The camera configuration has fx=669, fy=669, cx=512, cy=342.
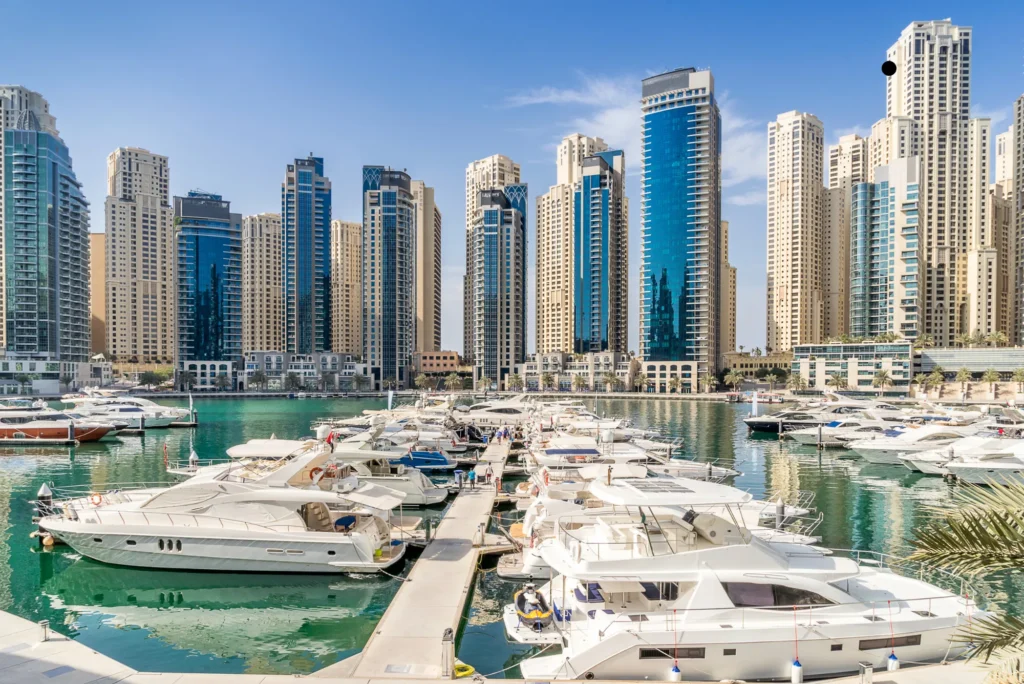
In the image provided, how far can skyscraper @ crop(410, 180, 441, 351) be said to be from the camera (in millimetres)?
186625

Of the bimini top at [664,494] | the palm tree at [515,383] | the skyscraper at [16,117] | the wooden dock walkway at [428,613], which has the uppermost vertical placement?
the skyscraper at [16,117]

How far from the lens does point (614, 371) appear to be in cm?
15275

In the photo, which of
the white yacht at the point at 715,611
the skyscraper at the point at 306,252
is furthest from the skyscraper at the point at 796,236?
the white yacht at the point at 715,611

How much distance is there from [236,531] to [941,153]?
179106mm

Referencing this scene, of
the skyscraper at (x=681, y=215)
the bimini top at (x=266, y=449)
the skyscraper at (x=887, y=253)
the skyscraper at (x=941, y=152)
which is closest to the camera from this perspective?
the bimini top at (x=266, y=449)

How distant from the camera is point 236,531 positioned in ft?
68.3

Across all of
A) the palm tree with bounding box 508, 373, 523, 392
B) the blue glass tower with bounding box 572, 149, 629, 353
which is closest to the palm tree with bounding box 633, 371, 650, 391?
the blue glass tower with bounding box 572, 149, 629, 353

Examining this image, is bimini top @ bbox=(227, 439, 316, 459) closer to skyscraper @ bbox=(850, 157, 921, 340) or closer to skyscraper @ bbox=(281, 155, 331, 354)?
skyscraper @ bbox=(850, 157, 921, 340)

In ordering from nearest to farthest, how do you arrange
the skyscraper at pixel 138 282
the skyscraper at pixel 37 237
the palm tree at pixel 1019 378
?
the palm tree at pixel 1019 378 → the skyscraper at pixel 37 237 → the skyscraper at pixel 138 282

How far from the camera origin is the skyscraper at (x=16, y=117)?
130 meters

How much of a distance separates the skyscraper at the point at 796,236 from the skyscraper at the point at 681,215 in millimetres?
34164

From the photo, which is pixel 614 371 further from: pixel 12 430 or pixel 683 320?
pixel 12 430

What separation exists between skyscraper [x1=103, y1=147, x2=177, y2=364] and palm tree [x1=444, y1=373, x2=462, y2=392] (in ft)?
251

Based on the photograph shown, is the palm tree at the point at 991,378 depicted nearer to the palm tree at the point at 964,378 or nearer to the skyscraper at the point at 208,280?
the palm tree at the point at 964,378
